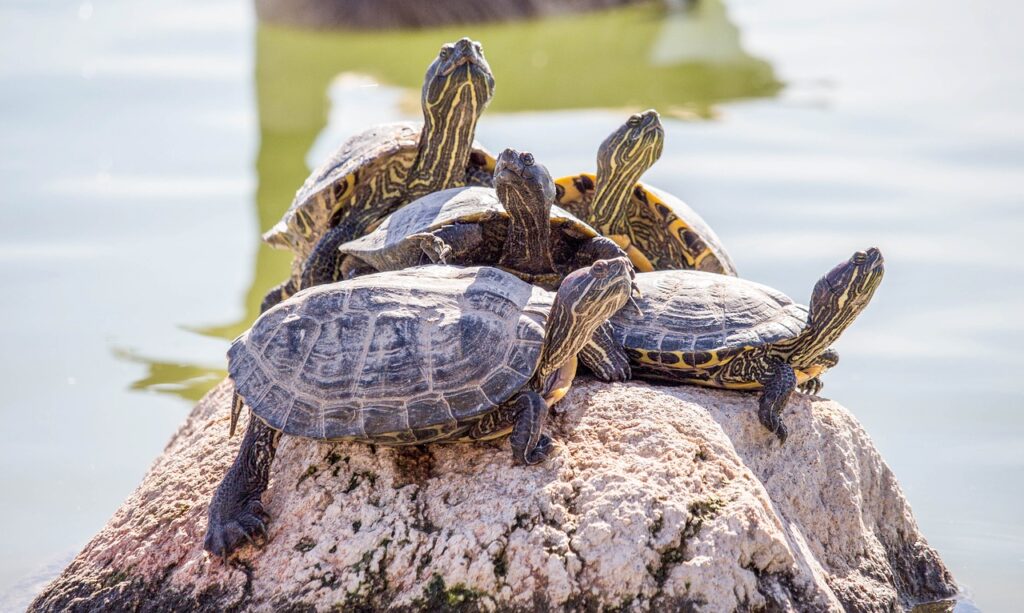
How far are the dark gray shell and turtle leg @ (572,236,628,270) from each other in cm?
26

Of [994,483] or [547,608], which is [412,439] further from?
[994,483]

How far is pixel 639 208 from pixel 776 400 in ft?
5.60

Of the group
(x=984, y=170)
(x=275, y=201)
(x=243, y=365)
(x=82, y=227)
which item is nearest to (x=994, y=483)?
(x=243, y=365)

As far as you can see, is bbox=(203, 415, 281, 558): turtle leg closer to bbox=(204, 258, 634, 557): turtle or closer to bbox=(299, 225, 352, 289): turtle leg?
bbox=(204, 258, 634, 557): turtle

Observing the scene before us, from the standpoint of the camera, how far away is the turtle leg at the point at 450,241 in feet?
15.1

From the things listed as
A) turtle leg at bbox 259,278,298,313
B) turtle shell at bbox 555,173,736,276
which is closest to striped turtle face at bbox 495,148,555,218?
turtle shell at bbox 555,173,736,276

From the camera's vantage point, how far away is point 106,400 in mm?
7883

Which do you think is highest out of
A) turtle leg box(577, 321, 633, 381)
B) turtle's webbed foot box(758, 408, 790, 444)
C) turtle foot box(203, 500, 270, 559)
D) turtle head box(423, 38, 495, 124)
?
turtle head box(423, 38, 495, 124)

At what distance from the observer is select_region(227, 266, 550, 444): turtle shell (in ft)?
12.3

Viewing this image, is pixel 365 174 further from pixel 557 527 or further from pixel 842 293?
pixel 557 527

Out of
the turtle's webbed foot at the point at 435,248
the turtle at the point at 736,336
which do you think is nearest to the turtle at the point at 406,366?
the turtle at the point at 736,336

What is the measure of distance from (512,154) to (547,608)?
171 centimetres

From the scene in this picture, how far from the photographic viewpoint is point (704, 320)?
4348mm

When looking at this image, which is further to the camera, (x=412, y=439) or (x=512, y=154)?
(x=512, y=154)
